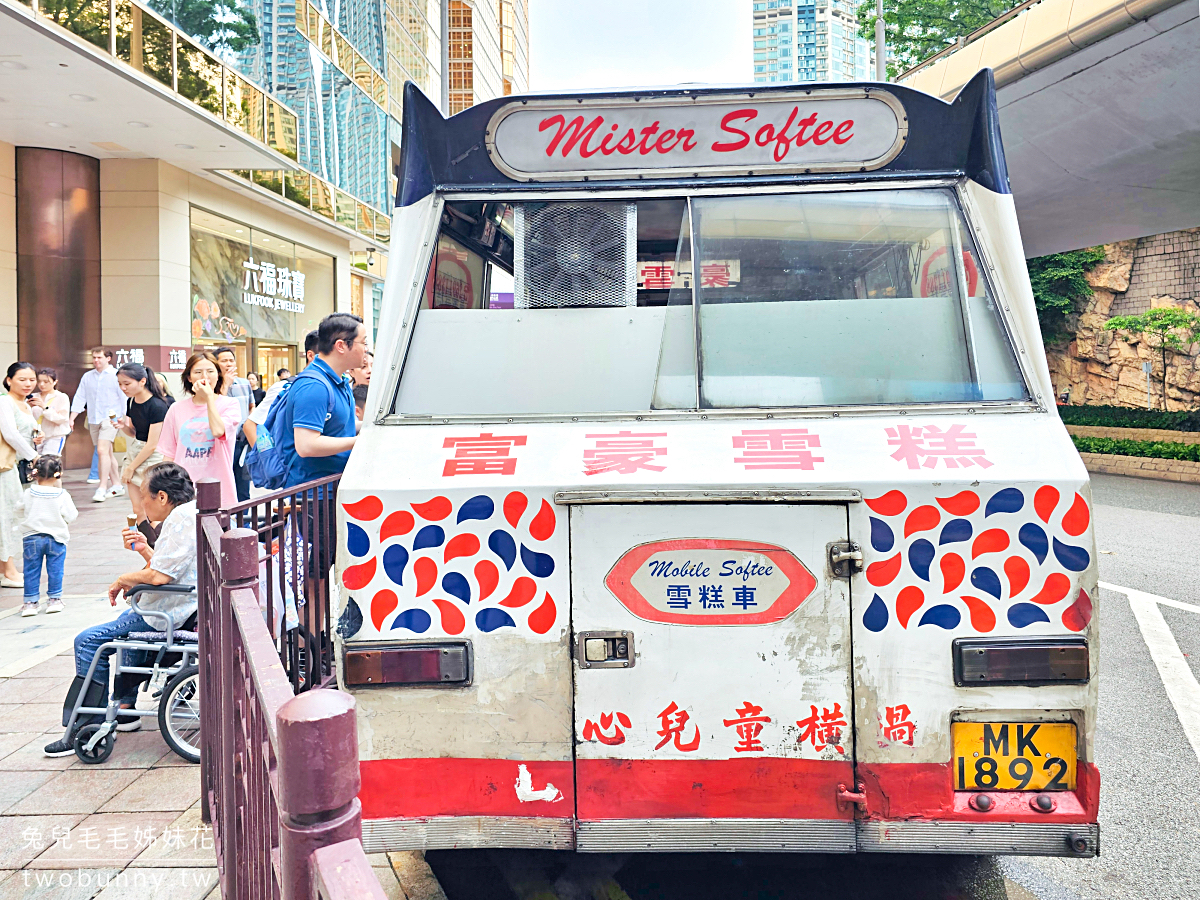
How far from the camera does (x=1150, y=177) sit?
49.5ft

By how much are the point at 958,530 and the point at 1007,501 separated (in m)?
0.16

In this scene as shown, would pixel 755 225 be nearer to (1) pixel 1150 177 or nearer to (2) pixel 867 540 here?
(2) pixel 867 540

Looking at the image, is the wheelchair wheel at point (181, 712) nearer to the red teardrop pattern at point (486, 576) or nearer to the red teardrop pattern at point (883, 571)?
the red teardrop pattern at point (486, 576)

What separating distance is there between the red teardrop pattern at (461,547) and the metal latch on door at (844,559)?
104 centimetres

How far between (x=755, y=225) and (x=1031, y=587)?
156 centimetres

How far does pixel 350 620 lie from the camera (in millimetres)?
2658

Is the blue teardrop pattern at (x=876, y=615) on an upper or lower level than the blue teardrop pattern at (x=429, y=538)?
lower

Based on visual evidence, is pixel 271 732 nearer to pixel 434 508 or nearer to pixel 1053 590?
pixel 434 508

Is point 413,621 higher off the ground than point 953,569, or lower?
lower

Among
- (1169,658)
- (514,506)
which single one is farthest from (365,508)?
(1169,658)

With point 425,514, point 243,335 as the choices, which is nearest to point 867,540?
point 425,514

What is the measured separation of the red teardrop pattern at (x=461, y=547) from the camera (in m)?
2.63

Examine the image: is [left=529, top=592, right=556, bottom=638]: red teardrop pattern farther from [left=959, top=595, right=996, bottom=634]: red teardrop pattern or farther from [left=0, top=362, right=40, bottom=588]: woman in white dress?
[left=0, top=362, right=40, bottom=588]: woman in white dress

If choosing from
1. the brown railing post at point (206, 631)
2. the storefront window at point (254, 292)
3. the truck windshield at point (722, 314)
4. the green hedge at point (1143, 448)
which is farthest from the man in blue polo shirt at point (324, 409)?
the green hedge at point (1143, 448)
